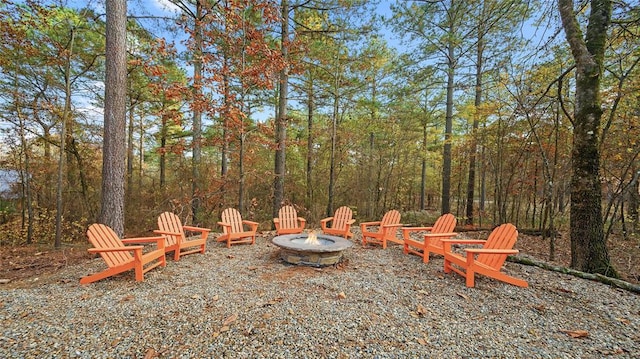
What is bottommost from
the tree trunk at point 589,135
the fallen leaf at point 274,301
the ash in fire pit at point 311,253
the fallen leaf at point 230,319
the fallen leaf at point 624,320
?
the fallen leaf at point 624,320

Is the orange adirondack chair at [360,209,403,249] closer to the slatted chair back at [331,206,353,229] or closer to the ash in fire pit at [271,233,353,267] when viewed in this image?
the slatted chair back at [331,206,353,229]

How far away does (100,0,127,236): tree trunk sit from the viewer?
3.98 metres

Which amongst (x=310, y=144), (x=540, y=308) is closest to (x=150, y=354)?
(x=540, y=308)

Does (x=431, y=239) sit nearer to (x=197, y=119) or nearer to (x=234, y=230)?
(x=234, y=230)

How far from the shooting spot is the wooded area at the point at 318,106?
3.71 m

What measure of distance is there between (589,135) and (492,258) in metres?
2.02

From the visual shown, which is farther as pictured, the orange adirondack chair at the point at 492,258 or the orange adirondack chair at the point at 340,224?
the orange adirondack chair at the point at 340,224

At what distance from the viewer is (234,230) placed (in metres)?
4.95

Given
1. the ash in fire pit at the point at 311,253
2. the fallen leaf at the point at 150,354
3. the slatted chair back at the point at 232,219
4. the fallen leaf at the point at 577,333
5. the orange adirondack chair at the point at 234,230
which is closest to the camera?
the fallen leaf at the point at 150,354

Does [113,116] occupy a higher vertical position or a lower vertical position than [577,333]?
higher

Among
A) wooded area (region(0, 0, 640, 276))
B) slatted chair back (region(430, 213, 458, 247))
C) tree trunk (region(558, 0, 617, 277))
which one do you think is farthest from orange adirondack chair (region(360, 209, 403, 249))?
tree trunk (region(558, 0, 617, 277))

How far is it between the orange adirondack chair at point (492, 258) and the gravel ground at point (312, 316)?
0.15 meters

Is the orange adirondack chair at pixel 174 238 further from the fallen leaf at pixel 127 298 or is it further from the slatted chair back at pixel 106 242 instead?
the fallen leaf at pixel 127 298

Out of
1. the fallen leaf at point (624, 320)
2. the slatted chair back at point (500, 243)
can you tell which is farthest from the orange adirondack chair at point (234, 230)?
the fallen leaf at point (624, 320)
